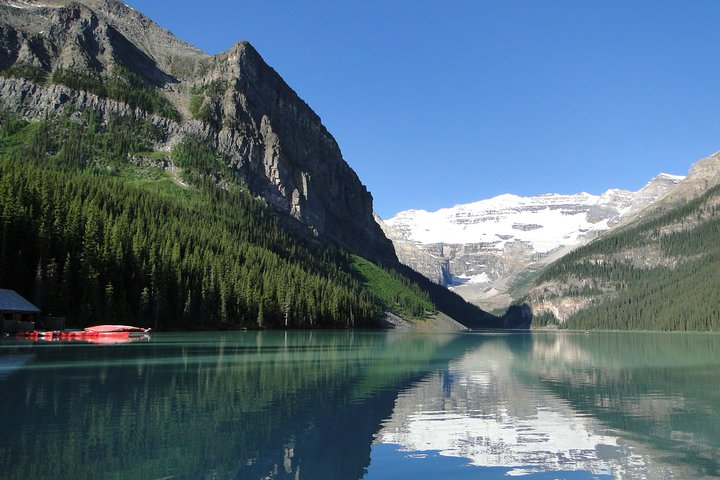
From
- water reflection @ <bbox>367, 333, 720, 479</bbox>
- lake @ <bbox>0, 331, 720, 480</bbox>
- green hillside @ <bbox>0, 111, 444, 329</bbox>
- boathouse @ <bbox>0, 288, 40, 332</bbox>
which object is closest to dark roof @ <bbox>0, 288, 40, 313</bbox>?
boathouse @ <bbox>0, 288, 40, 332</bbox>

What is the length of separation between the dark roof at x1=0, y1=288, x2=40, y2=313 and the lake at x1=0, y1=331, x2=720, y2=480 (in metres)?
39.5

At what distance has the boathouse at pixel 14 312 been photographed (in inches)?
3319

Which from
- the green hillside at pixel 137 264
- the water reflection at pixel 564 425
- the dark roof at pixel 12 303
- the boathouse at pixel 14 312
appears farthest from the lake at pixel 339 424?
the green hillside at pixel 137 264

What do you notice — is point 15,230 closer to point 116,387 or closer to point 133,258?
point 133,258

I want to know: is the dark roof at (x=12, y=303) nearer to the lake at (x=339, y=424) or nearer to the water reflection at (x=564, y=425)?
the lake at (x=339, y=424)

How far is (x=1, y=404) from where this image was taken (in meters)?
29.1

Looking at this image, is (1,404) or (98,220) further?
(98,220)

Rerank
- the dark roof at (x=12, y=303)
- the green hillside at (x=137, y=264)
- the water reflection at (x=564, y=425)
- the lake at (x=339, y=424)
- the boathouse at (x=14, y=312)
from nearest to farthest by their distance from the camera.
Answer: the lake at (x=339, y=424) → the water reflection at (x=564, y=425) → the dark roof at (x=12, y=303) → the boathouse at (x=14, y=312) → the green hillside at (x=137, y=264)

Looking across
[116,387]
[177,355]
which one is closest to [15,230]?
[177,355]

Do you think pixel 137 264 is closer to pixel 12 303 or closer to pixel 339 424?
pixel 12 303

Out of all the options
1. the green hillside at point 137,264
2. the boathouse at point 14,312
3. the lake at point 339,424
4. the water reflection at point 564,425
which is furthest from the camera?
the green hillside at point 137,264

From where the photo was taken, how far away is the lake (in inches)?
807

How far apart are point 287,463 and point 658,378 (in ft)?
138

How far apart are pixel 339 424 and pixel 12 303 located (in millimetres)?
75444
